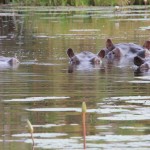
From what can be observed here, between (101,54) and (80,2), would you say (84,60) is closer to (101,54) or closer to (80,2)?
(101,54)

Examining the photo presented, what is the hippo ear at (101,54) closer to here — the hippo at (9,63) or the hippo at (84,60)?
the hippo at (84,60)

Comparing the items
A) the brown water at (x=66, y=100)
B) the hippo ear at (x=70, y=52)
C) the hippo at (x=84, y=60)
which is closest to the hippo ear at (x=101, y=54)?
the hippo at (x=84, y=60)

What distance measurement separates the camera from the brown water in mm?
6945

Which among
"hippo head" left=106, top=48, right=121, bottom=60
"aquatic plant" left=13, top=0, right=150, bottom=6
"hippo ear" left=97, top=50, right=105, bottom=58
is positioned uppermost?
"hippo ear" left=97, top=50, right=105, bottom=58

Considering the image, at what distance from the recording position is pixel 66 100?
385 inches

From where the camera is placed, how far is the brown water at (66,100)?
695 centimetres

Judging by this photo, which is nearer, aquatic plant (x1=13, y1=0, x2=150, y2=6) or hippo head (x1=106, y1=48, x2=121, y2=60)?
hippo head (x1=106, y1=48, x2=121, y2=60)

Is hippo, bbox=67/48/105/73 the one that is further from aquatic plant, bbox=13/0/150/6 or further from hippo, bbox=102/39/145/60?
aquatic plant, bbox=13/0/150/6

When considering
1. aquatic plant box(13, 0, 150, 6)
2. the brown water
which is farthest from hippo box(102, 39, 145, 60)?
aquatic plant box(13, 0, 150, 6)

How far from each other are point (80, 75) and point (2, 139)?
628 cm

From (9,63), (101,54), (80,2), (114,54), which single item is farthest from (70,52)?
(80,2)

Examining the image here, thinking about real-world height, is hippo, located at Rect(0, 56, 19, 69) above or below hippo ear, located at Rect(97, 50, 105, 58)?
below

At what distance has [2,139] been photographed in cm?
698

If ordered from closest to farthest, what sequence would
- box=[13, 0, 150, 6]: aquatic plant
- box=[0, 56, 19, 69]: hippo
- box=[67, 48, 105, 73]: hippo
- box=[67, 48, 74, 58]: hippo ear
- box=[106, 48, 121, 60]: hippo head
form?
box=[0, 56, 19, 69]: hippo < box=[67, 48, 105, 73]: hippo < box=[67, 48, 74, 58]: hippo ear < box=[106, 48, 121, 60]: hippo head < box=[13, 0, 150, 6]: aquatic plant
